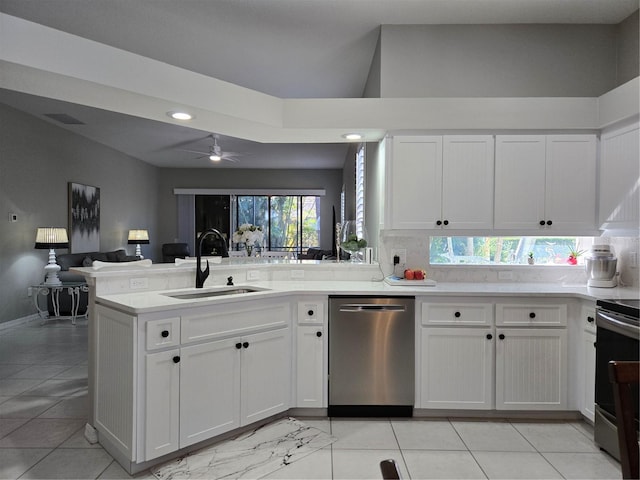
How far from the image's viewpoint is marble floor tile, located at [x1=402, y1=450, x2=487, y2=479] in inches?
87.0

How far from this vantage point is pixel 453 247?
11.6ft

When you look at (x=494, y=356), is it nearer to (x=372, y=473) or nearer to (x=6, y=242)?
(x=372, y=473)

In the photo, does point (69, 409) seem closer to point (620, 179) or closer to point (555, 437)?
point (555, 437)

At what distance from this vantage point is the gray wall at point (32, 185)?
212 inches

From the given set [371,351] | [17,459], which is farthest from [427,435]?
[17,459]

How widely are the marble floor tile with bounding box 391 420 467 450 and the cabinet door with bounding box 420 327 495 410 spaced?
0.13 meters

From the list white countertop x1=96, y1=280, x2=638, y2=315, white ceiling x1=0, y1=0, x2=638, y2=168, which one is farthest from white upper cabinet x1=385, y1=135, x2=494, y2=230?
white ceiling x1=0, y1=0, x2=638, y2=168

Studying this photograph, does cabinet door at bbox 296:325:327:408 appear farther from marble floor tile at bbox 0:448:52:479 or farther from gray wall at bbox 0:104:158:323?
gray wall at bbox 0:104:158:323

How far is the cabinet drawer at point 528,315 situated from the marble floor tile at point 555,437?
2.26 feet

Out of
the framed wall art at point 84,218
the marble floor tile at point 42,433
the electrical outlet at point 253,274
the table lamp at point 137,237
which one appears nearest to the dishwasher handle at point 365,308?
the electrical outlet at point 253,274

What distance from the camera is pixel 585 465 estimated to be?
7.58 ft

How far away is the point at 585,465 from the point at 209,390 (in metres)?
2.19

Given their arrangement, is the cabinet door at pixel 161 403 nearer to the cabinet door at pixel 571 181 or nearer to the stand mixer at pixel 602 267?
the cabinet door at pixel 571 181

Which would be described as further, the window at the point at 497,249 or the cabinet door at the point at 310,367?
the window at the point at 497,249
